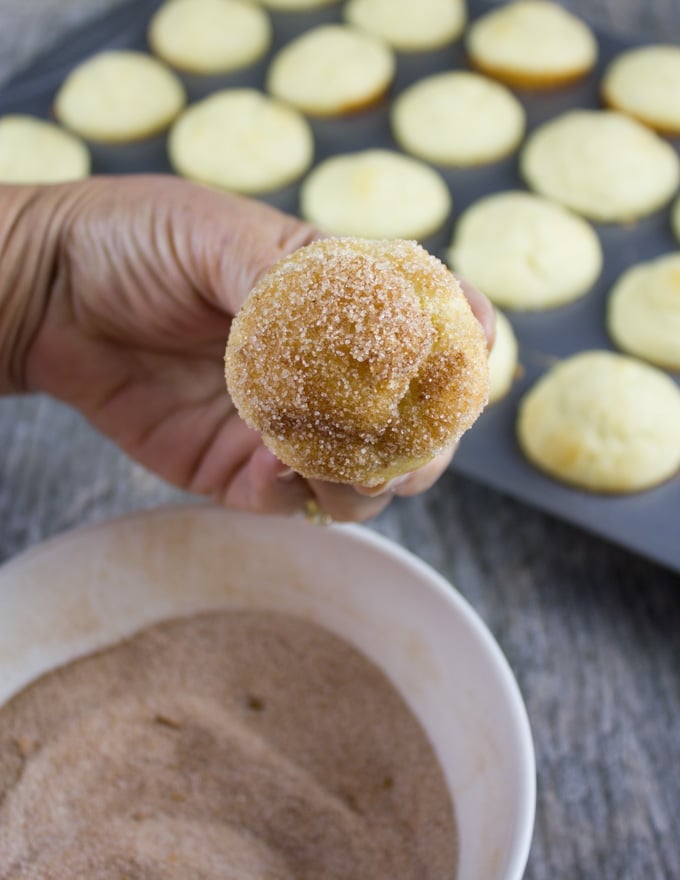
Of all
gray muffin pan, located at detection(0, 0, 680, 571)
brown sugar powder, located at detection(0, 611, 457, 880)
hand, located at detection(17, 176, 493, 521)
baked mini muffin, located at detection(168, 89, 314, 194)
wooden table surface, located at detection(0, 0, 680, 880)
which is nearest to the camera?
brown sugar powder, located at detection(0, 611, 457, 880)

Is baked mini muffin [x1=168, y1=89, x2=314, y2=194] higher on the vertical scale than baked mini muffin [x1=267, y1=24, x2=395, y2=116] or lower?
lower

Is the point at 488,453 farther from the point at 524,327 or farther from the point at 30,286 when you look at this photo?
the point at 30,286

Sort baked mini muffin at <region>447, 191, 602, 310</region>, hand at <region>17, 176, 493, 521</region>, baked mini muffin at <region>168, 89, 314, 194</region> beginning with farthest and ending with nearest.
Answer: baked mini muffin at <region>168, 89, 314, 194</region> < baked mini muffin at <region>447, 191, 602, 310</region> < hand at <region>17, 176, 493, 521</region>

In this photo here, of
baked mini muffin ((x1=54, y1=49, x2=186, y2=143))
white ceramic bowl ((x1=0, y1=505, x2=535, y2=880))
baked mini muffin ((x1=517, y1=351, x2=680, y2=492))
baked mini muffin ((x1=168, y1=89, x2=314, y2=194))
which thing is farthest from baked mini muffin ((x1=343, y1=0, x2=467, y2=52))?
white ceramic bowl ((x1=0, y1=505, x2=535, y2=880))

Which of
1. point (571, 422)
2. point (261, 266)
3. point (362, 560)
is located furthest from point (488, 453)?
point (261, 266)

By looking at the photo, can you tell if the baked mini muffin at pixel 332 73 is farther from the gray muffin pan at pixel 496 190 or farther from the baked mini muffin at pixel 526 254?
the baked mini muffin at pixel 526 254

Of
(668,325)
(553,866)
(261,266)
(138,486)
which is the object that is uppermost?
(261,266)

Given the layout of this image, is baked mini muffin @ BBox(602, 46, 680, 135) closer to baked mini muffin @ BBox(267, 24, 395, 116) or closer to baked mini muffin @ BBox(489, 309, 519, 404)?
baked mini muffin @ BBox(267, 24, 395, 116)
